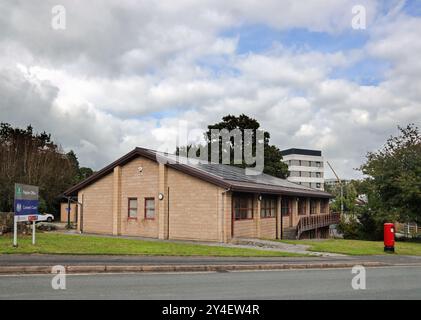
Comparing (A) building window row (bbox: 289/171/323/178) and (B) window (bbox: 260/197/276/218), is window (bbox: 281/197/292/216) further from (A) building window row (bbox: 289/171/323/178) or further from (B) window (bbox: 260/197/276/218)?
(A) building window row (bbox: 289/171/323/178)

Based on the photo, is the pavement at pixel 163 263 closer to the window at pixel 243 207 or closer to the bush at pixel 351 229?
the window at pixel 243 207

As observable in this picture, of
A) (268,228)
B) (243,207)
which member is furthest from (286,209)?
(243,207)

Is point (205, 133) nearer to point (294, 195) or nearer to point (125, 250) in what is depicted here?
point (294, 195)

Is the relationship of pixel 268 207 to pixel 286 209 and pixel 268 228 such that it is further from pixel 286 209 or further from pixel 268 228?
pixel 286 209

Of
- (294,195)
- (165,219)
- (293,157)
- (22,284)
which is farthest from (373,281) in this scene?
(293,157)

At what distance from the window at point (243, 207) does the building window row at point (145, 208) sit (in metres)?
5.11

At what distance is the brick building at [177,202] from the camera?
2353 centimetres

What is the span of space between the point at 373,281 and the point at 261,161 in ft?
142

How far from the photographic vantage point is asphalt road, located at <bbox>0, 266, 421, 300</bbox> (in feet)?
28.6

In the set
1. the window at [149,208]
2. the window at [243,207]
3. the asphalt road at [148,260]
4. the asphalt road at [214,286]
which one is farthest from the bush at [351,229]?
the asphalt road at [214,286]

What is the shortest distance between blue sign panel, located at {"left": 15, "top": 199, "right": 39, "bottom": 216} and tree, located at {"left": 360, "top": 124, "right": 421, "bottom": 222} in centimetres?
2340

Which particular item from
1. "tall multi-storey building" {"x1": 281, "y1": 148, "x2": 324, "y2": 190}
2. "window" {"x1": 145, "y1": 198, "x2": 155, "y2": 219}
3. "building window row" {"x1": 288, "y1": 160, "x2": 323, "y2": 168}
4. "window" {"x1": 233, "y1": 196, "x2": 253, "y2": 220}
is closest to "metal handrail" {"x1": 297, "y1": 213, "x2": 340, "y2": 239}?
"window" {"x1": 233, "y1": 196, "x2": 253, "y2": 220}

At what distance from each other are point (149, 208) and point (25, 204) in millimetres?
10457

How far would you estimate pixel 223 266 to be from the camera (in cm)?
1353
